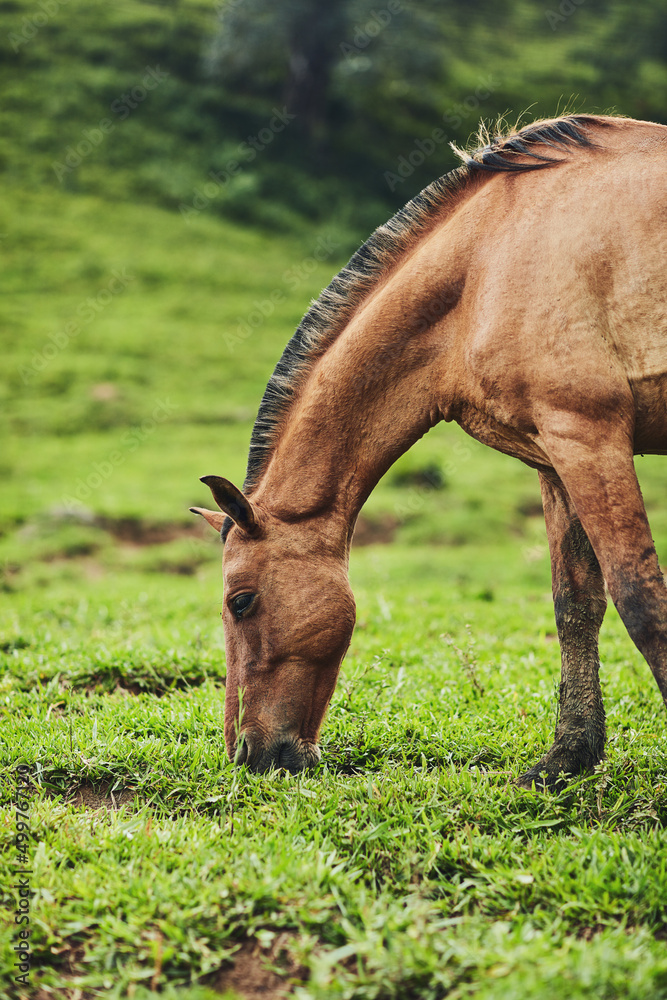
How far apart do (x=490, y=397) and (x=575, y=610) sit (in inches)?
52.0

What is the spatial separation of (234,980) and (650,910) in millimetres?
1456

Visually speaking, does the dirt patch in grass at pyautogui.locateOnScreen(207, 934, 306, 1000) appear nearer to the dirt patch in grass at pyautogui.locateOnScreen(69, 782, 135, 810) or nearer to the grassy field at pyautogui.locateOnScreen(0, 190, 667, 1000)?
the grassy field at pyautogui.locateOnScreen(0, 190, 667, 1000)

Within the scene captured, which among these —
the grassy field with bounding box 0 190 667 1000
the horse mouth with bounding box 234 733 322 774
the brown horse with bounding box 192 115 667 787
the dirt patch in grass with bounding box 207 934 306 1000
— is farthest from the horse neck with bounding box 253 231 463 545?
the dirt patch in grass with bounding box 207 934 306 1000

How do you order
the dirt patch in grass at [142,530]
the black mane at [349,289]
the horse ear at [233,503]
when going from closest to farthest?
the horse ear at [233,503] < the black mane at [349,289] < the dirt patch in grass at [142,530]

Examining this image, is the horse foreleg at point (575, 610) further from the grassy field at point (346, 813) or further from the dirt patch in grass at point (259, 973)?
the dirt patch in grass at point (259, 973)

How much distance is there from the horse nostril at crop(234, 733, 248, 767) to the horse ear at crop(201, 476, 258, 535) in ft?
3.31

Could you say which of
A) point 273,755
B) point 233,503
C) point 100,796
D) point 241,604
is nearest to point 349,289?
point 233,503

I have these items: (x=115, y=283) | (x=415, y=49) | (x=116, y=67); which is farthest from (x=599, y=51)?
(x=115, y=283)

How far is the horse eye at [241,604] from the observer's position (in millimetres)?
3752

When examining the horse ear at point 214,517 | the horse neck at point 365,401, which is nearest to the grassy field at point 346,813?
the horse ear at point 214,517

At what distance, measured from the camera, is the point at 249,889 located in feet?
9.00

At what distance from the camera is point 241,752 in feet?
12.2

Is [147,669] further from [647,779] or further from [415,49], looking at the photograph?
[415,49]

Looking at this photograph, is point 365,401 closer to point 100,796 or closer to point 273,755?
point 273,755
